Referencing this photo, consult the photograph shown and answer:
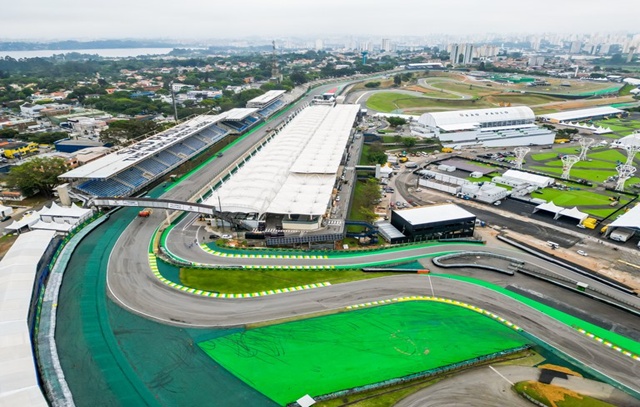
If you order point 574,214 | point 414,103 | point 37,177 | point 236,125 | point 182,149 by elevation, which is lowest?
point 574,214

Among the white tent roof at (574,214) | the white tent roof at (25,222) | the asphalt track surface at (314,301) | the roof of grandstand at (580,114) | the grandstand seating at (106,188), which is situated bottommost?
the asphalt track surface at (314,301)

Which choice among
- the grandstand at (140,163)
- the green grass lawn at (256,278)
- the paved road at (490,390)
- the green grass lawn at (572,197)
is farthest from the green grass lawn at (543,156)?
the grandstand at (140,163)

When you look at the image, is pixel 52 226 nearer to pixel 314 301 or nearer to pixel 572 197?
pixel 314 301

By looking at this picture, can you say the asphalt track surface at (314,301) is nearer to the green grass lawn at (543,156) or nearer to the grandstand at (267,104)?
the green grass lawn at (543,156)

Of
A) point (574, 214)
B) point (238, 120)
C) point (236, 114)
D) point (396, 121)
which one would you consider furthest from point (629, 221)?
point (236, 114)

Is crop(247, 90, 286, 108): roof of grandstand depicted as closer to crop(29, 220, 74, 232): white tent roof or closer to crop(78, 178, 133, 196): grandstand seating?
crop(78, 178, 133, 196): grandstand seating

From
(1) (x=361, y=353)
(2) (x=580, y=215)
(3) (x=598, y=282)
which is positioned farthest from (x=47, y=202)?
(2) (x=580, y=215)
